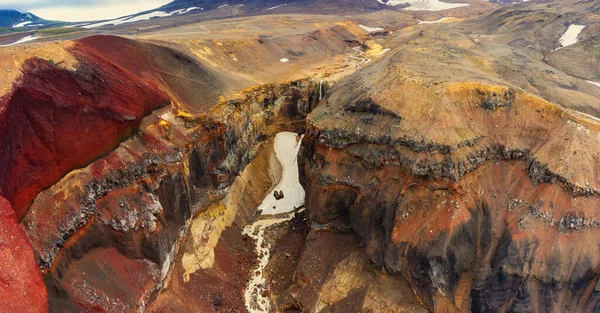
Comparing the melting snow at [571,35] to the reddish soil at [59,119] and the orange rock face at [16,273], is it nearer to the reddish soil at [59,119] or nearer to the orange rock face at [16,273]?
the reddish soil at [59,119]

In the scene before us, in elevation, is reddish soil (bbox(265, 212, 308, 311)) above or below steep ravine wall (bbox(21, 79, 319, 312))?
below

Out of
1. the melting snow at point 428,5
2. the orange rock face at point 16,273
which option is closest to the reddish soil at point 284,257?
the orange rock face at point 16,273

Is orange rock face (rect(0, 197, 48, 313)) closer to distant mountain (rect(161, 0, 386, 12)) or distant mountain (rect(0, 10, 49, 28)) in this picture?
distant mountain (rect(161, 0, 386, 12))

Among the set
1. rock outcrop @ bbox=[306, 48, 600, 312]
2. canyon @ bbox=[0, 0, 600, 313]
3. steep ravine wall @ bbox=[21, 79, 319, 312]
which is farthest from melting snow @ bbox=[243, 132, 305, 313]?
rock outcrop @ bbox=[306, 48, 600, 312]

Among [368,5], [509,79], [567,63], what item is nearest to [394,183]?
[509,79]

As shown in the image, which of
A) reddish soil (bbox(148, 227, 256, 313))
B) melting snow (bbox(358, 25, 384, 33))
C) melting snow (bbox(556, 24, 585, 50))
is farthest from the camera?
melting snow (bbox(358, 25, 384, 33))

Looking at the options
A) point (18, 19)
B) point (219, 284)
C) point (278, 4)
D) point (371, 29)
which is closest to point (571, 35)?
point (371, 29)
